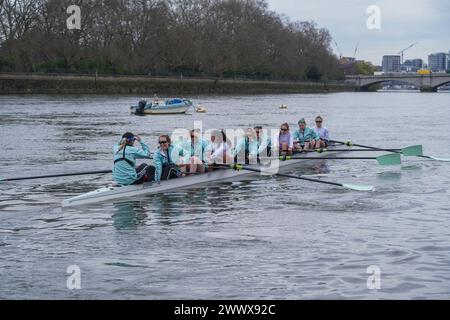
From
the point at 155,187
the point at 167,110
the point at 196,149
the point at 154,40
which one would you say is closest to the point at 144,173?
the point at 155,187

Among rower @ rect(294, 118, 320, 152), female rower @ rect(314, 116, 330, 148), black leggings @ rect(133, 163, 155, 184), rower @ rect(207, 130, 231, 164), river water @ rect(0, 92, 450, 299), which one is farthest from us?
female rower @ rect(314, 116, 330, 148)

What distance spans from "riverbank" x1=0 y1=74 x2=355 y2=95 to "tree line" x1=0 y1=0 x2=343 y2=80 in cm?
273

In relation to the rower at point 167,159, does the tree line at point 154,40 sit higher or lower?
higher

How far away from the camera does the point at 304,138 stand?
926 inches

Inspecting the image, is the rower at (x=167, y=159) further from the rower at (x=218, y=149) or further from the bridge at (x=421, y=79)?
the bridge at (x=421, y=79)

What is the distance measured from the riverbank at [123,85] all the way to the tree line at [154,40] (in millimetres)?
2733

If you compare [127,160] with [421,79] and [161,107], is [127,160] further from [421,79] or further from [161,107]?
[421,79]

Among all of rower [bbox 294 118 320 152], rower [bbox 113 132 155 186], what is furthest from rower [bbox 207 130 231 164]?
rower [bbox 294 118 320 152]

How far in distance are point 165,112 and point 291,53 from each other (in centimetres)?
9146

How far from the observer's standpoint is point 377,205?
16.2 metres

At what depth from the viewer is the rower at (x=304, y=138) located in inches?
914

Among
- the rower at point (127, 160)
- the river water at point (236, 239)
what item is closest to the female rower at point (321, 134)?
the river water at point (236, 239)

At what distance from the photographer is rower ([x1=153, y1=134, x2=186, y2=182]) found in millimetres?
16688

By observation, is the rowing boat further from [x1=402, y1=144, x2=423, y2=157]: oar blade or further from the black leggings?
[x1=402, y1=144, x2=423, y2=157]: oar blade
